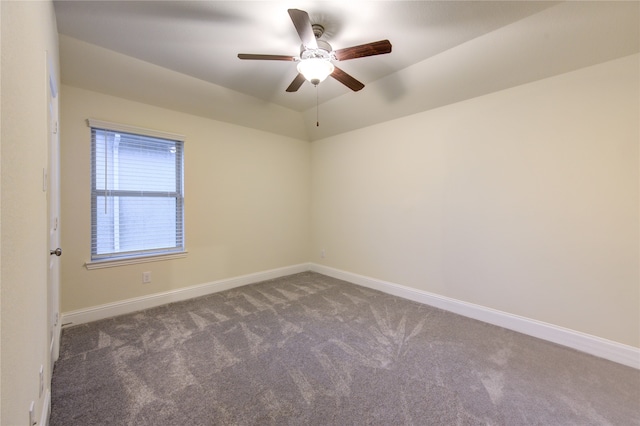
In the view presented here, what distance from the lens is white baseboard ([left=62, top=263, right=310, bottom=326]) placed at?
102 inches

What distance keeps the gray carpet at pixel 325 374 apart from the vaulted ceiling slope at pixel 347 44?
8.10 feet

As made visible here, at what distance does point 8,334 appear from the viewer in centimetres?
77

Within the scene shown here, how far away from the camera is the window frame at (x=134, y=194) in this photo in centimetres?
269

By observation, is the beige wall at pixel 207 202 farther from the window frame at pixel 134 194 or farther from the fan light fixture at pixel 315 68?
the fan light fixture at pixel 315 68

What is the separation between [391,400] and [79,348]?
2528 mm

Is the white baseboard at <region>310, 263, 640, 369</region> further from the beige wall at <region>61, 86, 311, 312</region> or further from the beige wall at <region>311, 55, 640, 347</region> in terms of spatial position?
the beige wall at <region>61, 86, 311, 312</region>

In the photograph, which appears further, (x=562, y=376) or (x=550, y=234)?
(x=550, y=234)

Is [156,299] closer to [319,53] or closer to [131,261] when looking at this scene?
[131,261]

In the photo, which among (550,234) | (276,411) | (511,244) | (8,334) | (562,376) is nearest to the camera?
(8,334)

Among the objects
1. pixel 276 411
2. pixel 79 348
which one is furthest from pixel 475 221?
pixel 79 348

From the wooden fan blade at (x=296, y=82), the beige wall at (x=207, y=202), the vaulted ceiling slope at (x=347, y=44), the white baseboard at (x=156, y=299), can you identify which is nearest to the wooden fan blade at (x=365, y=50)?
the vaulted ceiling slope at (x=347, y=44)

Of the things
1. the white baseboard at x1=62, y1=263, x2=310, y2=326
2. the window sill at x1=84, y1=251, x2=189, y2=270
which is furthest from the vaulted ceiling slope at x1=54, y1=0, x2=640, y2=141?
the white baseboard at x1=62, y1=263, x2=310, y2=326

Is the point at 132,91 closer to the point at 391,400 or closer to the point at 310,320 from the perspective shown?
the point at 310,320

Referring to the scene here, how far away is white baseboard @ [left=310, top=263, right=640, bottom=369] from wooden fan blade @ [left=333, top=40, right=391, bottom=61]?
2.68 metres
